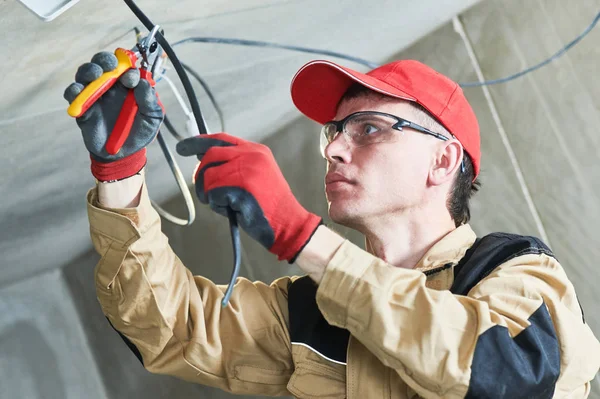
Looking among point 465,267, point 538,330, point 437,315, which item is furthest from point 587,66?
Result: point 437,315

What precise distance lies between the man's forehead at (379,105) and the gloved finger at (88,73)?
2.01 ft

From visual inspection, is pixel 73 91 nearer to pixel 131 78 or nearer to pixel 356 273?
pixel 131 78

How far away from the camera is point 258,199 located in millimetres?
1022

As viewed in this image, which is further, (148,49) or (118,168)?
(118,168)

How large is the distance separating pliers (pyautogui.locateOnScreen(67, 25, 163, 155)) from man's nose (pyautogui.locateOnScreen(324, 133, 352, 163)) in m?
0.41

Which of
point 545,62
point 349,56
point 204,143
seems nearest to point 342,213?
point 204,143

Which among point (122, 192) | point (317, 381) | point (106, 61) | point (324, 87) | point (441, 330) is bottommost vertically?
point (317, 381)

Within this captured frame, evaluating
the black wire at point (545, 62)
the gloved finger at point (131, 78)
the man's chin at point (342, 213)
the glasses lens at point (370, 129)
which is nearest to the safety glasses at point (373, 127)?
the glasses lens at point (370, 129)

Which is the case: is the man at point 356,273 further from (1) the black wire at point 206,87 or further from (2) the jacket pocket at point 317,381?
(1) the black wire at point 206,87

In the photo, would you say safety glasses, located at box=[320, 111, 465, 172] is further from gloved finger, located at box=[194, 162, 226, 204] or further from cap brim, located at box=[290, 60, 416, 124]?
gloved finger, located at box=[194, 162, 226, 204]

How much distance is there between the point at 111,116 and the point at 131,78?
0.34 feet

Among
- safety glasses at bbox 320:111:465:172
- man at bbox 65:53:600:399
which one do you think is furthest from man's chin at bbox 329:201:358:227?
safety glasses at bbox 320:111:465:172

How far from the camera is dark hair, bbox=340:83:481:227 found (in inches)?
56.7

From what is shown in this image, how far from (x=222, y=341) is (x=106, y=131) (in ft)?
1.78
